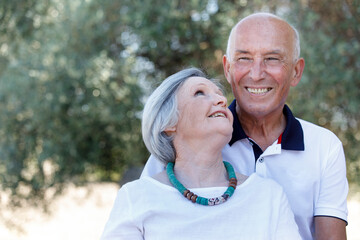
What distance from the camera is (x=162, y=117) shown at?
217cm

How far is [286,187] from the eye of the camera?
2.37m

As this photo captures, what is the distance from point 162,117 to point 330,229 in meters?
0.94

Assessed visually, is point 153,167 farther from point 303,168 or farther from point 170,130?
point 303,168

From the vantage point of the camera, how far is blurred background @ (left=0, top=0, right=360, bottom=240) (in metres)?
4.59

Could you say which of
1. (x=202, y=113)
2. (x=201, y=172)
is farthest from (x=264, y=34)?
(x=201, y=172)

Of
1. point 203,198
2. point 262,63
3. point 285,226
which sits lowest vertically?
point 285,226

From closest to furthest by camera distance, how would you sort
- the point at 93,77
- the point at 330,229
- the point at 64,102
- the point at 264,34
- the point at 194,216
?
the point at 194,216 → the point at 330,229 → the point at 264,34 → the point at 93,77 → the point at 64,102

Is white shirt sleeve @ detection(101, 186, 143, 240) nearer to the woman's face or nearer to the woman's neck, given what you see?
the woman's neck

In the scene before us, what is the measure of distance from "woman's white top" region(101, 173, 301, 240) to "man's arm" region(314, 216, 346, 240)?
32 cm

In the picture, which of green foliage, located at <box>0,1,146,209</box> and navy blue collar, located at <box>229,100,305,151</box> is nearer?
navy blue collar, located at <box>229,100,305,151</box>

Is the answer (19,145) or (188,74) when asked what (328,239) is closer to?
(188,74)

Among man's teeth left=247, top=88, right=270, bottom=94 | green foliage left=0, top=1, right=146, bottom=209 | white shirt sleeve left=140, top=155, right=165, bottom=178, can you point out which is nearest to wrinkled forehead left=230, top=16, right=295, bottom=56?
man's teeth left=247, top=88, right=270, bottom=94

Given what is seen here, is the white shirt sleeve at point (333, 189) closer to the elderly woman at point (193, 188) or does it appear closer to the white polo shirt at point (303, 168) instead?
the white polo shirt at point (303, 168)

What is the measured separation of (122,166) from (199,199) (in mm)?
3730
